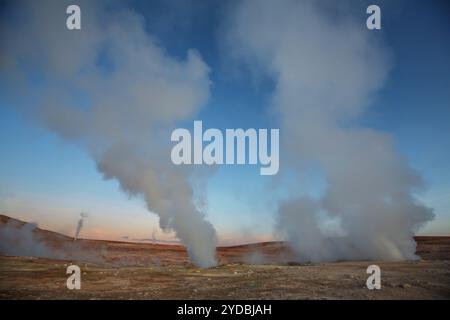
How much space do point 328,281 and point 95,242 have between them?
61.3 m

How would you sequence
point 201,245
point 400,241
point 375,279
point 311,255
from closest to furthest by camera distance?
point 375,279, point 201,245, point 400,241, point 311,255

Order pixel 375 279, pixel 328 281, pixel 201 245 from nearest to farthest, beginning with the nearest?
pixel 375 279 → pixel 328 281 → pixel 201 245

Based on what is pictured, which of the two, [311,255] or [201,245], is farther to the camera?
[311,255]

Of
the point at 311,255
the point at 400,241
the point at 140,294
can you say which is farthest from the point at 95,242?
the point at 140,294

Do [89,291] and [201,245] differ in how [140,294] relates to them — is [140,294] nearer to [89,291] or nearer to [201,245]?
[89,291]

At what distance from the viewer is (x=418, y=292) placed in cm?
1022

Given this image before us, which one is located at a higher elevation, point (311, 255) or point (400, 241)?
point (400, 241)
